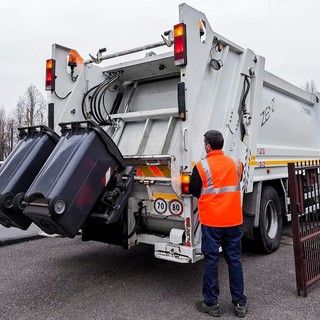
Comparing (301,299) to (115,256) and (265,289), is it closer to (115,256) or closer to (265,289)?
(265,289)

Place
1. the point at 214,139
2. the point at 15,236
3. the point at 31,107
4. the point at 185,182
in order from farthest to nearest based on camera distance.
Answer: the point at 31,107
the point at 15,236
the point at 185,182
the point at 214,139

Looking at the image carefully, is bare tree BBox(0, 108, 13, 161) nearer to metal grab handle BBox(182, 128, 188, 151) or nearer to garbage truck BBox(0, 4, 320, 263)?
garbage truck BBox(0, 4, 320, 263)

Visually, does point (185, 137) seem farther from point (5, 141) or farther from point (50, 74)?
point (5, 141)

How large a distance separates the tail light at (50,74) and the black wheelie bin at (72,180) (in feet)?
4.23

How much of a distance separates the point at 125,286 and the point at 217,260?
1.18 metres

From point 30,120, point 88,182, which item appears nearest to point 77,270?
point 88,182

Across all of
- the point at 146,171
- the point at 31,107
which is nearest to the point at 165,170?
the point at 146,171

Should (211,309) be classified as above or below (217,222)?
below

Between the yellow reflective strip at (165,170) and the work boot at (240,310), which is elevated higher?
the yellow reflective strip at (165,170)

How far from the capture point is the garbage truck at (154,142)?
10.5ft

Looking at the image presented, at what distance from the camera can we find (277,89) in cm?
529

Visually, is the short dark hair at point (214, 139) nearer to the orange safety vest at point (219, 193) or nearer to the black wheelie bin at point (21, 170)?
the orange safety vest at point (219, 193)

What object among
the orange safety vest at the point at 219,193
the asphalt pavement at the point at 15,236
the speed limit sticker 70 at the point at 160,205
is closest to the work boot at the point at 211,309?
the orange safety vest at the point at 219,193

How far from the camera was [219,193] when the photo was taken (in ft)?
10.0
